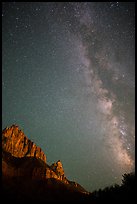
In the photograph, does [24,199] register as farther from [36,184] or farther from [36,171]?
[36,171]

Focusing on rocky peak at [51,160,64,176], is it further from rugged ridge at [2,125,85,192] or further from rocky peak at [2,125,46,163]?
rocky peak at [2,125,46,163]

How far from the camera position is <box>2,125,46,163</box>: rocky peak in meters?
118

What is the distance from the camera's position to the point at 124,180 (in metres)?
46.0

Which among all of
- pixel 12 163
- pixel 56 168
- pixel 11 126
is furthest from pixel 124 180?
pixel 11 126

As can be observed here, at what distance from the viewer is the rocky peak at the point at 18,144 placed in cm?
11781

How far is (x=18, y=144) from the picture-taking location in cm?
12288

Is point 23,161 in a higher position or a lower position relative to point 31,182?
higher

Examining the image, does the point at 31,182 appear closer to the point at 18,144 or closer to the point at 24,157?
the point at 24,157

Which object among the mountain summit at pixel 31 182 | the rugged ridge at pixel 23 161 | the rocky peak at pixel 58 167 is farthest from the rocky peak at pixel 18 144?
the mountain summit at pixel 31 182

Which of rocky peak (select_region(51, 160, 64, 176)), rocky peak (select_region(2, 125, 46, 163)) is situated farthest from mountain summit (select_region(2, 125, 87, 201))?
rocky peak (select_region(51, 160, 64, 176))

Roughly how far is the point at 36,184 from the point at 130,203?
49271 mm

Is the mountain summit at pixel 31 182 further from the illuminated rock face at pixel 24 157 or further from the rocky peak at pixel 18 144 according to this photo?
the rocky peak at pixel 18 144

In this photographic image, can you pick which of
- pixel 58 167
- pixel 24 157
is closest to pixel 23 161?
pixel 24 157

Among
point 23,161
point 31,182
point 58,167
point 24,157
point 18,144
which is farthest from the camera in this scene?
point 58,167
